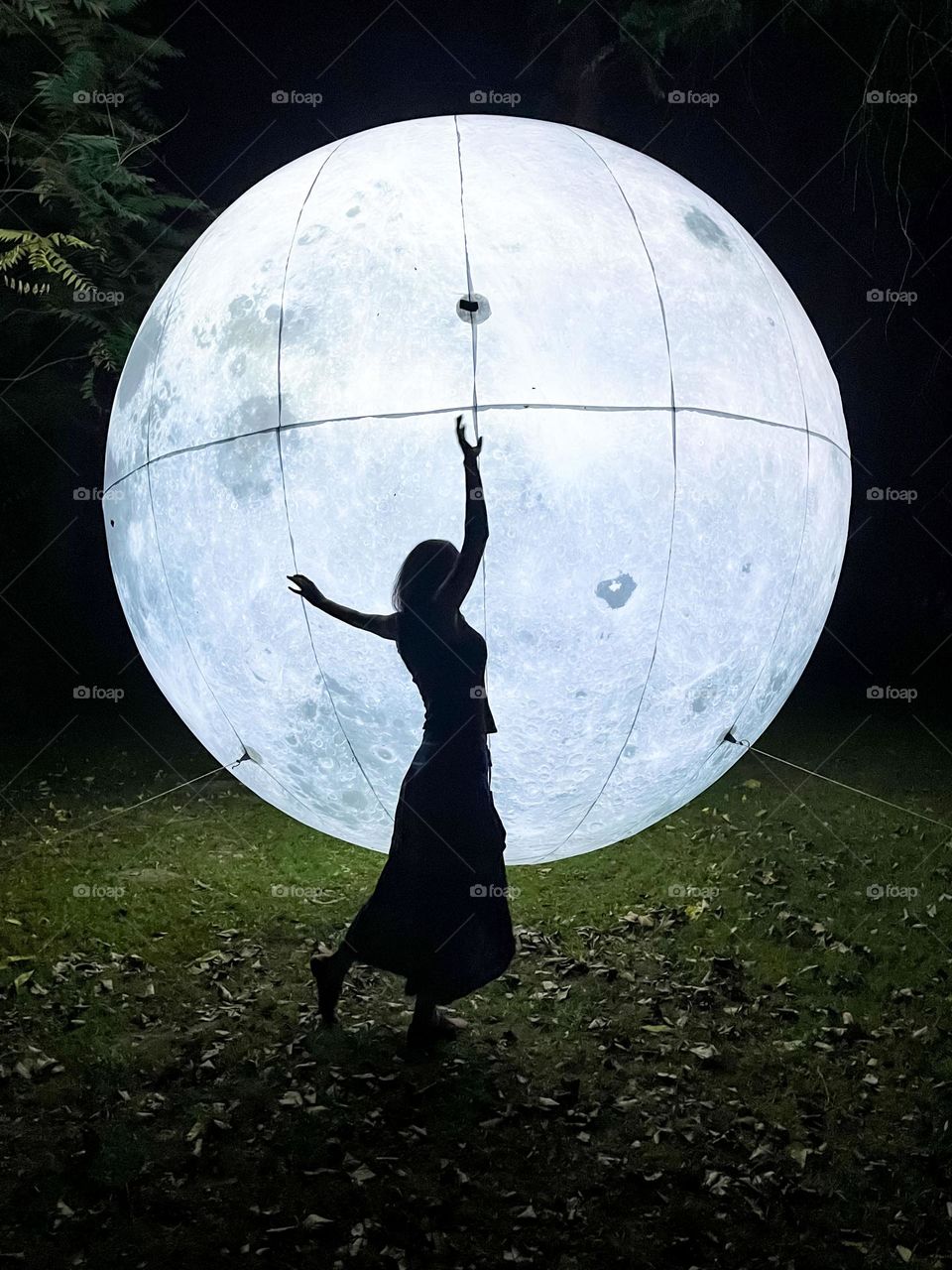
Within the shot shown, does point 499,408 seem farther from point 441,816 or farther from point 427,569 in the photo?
point 441,816

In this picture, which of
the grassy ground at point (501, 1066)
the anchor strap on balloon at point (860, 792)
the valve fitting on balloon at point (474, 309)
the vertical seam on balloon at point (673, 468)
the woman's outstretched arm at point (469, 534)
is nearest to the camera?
the grassy ground at point (501, 1066)

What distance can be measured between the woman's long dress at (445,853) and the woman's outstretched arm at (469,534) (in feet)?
0.52

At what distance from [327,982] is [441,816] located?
1.03m

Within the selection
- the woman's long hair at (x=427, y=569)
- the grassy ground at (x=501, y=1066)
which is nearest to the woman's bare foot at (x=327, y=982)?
the grassy ground at (x=501, y=1066)

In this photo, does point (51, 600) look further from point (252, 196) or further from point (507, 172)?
point (507, 172)

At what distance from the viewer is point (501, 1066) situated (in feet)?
14.9

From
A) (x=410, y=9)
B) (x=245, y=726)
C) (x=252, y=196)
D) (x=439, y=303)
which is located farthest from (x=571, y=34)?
(x=245, y=726)

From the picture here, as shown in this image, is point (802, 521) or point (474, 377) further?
point (802, 521)

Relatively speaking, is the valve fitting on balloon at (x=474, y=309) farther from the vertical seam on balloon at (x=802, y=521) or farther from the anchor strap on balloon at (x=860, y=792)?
the anchor strap on balloon at (x=860, y=792)

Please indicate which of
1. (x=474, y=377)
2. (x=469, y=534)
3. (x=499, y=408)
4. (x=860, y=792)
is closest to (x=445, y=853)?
(x=469, y=534)

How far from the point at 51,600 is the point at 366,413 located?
24.8ft

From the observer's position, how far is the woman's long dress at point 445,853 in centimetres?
403

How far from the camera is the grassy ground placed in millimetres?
3578

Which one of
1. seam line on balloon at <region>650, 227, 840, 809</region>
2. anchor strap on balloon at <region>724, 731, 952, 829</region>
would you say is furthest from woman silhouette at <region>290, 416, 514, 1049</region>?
anchor strap on balloon at <region>724, 731, 952, 829</region>
